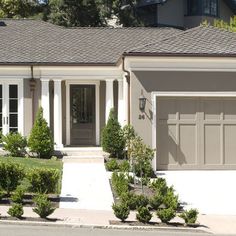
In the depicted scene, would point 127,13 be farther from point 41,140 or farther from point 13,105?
point 41,140

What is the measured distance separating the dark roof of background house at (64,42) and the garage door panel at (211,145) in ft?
17.5

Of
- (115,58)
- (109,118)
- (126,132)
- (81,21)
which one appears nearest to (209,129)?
(126,132)

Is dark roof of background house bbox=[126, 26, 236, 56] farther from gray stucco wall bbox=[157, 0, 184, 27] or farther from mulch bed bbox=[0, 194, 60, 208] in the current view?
gray stucco wall bbox=[157, 0, 184, 27]

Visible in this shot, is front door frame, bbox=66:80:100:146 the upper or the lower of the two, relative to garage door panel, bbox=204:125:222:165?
upper

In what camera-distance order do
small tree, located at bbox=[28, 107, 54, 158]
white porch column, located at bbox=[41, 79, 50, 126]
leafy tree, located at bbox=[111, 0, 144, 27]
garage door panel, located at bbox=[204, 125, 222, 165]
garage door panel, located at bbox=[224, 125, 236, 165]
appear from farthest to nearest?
1. leafy tree, located at bbox=[111, 0, 144, 27]
2. white porch column, located at bbox=[41, 79, 50, 126]
3. small tree, located at bbox=[28, 107, 54, 158]
4. garage door panel, located at bbox=[224, 125, 236, 165]
5. garage door panel, located at bbox=[204, 125, 222, 165]

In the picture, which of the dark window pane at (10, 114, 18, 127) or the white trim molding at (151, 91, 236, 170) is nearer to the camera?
the white trim molding at (151, 91, 236, 170)

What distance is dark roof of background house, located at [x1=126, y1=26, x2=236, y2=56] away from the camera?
57.2 ft

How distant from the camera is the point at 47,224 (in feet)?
35.1

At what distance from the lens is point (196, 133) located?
58.6 ft

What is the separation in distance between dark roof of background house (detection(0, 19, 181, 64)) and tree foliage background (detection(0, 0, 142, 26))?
11.3 m

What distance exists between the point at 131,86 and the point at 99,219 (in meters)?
7.03

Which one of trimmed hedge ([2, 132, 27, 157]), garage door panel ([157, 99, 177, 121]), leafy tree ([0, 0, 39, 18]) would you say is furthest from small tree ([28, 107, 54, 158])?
leafy tree ([0, 0, 39, 18])

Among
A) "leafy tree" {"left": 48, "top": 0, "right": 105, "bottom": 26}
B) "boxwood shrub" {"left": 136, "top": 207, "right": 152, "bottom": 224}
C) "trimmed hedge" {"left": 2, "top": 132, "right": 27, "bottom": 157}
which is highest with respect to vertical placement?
"leafy tree" {"left": 48, "top": 0, "right": 105, "bottom": 26}

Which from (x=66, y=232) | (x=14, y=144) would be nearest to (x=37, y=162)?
(x=14, y=144)
